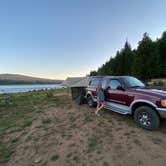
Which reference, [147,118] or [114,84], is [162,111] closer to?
[147,118]

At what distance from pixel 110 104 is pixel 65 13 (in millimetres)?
12946

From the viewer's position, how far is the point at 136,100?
454 cm

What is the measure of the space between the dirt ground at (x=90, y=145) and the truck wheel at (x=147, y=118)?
8.0 inches

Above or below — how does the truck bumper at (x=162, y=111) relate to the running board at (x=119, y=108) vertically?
above

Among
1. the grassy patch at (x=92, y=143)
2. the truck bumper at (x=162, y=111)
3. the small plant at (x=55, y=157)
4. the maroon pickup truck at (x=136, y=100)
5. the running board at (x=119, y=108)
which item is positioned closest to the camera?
the small plant at (x=55, y=157)

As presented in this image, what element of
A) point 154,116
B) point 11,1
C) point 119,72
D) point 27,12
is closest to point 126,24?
point 27,12

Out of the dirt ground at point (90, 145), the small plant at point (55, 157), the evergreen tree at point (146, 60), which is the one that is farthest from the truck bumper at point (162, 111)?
the evergreen tree at point (146, 60)

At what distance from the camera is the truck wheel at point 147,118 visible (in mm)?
4066

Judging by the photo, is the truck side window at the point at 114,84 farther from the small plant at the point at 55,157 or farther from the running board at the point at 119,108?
the small plant at the point at 55,157

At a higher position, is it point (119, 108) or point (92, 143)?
point (119, 108)

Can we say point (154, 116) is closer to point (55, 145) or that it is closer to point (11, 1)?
point (55, 145)

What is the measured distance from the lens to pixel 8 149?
150 inches

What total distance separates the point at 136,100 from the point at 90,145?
2.31 meters

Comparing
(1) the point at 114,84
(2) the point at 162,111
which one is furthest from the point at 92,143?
(1) the point at 114,84
